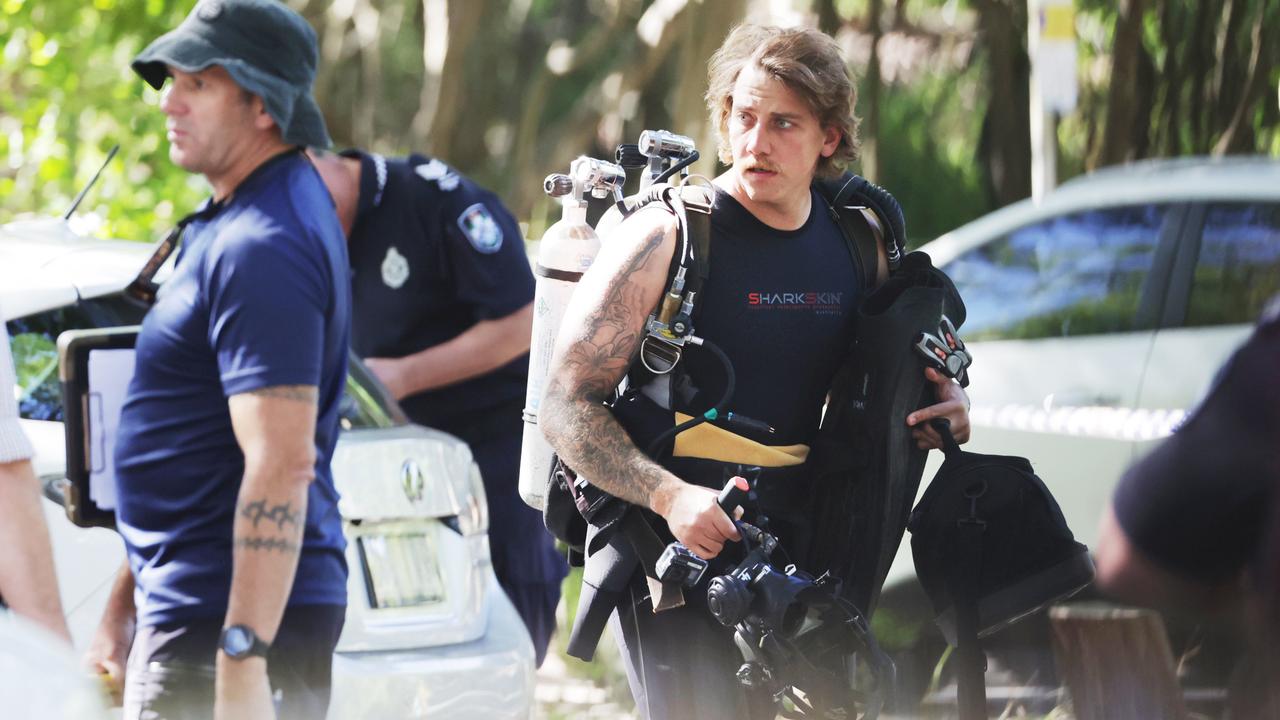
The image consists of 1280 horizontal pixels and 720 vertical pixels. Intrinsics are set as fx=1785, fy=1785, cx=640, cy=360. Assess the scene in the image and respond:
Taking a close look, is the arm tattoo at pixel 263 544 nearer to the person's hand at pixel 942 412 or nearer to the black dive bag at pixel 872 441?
the black dive bag at pixel 872 441

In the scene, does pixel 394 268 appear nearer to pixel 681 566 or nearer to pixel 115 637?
pixel 115 637

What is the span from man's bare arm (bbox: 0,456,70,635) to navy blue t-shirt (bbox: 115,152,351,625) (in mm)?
169

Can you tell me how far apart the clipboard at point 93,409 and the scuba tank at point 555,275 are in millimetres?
755

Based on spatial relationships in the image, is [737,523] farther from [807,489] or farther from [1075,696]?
[1075,696]

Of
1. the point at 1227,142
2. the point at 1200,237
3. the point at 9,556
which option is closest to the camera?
the point at 9,556

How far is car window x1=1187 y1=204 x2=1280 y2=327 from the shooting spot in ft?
19.0

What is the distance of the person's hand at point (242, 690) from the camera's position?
292cm

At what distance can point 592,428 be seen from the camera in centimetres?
311

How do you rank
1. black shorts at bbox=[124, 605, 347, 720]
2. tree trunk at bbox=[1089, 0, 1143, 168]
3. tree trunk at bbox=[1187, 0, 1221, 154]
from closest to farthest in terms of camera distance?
black shorts at bbox=[124, 605, 347, 720] < tree trunk at bbox=[1187, 0, 1221, 154] < tree trunk at bbox=[1089, 0, 1143, 168]

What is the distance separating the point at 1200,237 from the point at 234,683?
4052 millimetres

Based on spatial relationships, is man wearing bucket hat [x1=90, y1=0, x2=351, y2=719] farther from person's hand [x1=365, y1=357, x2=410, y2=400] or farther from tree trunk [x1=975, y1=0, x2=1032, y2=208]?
tree trunk [x1=975, y1=0, x2=1032, y2=208]

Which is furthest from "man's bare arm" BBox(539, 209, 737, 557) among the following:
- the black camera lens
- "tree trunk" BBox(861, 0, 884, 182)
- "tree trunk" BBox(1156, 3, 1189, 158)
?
"tree trunk" BBox(861, 0, 884, 182)

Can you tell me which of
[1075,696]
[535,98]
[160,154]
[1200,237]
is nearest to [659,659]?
[1075,696]

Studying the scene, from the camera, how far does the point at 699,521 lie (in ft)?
9.75
